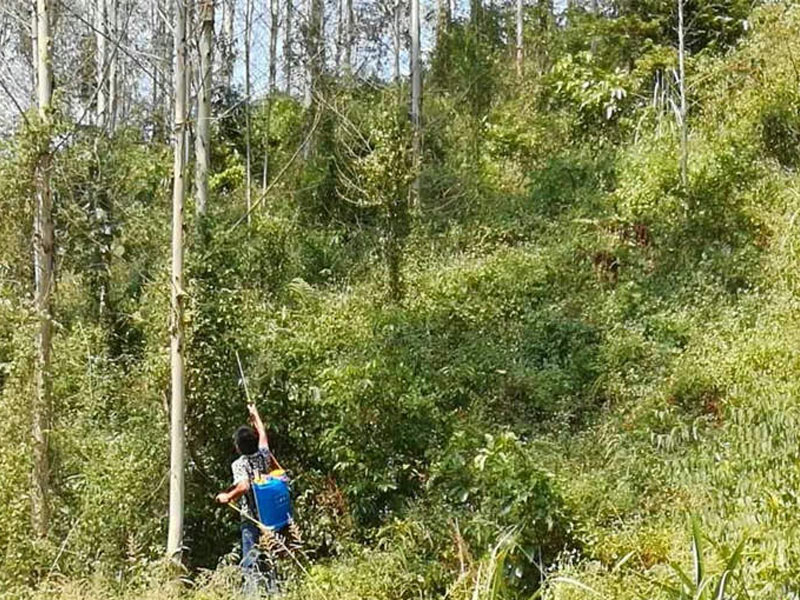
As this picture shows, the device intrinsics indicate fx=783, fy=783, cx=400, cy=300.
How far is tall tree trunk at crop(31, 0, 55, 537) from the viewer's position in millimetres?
5660

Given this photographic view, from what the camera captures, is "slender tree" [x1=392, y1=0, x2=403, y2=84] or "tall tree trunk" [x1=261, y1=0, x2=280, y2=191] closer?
"tall tree trunk" [x1=261, y1=0, x2=280, y2=191]

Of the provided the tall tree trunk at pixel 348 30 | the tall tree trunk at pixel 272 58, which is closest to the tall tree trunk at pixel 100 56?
the tall tree trunk at pixel 272 58

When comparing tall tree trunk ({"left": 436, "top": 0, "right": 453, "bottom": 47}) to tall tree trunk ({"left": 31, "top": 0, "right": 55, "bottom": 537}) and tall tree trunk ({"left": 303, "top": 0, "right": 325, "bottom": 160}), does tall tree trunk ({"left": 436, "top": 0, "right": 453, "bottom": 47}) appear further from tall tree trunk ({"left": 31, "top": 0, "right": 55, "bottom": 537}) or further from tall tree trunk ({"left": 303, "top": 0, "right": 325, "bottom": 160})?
tall tree trunk ({"left": 31, "top": 0, "right": 55, "bottom": 537})

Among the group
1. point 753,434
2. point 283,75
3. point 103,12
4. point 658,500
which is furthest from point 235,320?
point 283,75

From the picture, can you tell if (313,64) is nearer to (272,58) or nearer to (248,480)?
(272,58)

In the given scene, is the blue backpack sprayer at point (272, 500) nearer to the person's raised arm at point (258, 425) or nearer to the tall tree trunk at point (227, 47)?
the person's raised arm at point (258, 425)

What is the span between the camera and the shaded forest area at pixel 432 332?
4.88 metres

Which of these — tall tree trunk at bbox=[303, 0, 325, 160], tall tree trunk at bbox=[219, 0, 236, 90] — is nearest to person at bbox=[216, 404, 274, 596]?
tall tree trunk at bbox=[303, 0, 325, 160]

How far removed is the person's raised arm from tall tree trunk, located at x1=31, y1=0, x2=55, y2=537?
4.83 ft

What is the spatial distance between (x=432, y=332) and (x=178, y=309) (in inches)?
150

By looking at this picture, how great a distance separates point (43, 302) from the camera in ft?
18.7

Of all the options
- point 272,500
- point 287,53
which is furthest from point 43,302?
point 287,53

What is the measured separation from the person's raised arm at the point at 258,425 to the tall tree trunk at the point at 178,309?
1.79 ft

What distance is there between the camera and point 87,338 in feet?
25.1
